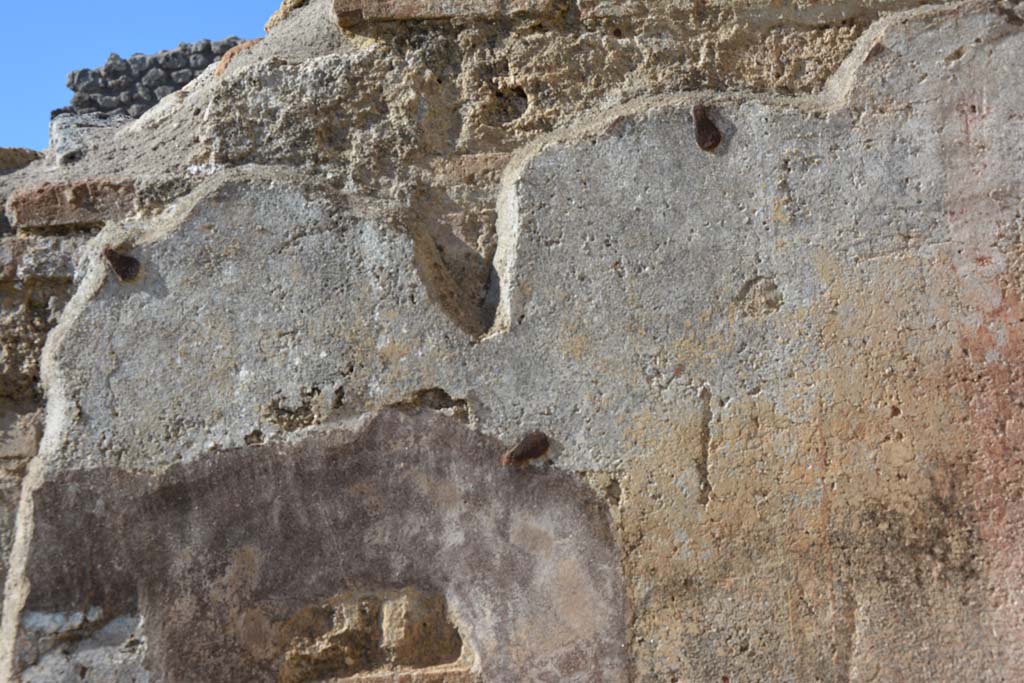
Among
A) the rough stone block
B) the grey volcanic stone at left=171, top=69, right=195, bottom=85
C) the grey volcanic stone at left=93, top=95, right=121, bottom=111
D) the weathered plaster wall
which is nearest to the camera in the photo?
the weathered plaster wall

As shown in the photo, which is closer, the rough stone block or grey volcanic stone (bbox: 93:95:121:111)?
the rough stone block

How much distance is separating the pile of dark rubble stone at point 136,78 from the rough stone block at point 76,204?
12.6 ft

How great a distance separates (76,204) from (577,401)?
148 cm

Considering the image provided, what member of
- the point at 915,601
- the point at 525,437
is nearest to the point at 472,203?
the point at 525,437

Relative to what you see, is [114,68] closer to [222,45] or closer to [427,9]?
[222,45]

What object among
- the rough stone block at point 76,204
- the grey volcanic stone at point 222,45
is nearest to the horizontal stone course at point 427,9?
the rough stone block at point 76,204

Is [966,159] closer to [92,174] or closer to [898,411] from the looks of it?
[898,411]

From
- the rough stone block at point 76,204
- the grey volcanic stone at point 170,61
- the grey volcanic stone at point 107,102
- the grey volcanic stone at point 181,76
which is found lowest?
the rough stone block at point 76,204

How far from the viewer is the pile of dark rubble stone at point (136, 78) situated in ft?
22.0

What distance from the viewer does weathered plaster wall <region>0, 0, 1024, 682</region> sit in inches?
107

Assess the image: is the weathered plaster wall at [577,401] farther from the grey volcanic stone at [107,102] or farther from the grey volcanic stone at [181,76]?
the grey volcanic stone at [181,76]

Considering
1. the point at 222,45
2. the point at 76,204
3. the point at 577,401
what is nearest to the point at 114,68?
the point at 222,45

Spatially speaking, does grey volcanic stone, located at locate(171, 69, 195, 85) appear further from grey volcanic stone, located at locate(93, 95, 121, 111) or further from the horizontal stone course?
the horizontal stone course

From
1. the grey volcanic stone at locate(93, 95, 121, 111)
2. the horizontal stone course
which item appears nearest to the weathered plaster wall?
the horizontal stone course
